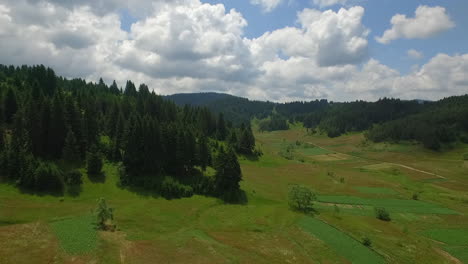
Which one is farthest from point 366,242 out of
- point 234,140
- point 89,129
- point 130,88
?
point 130,88

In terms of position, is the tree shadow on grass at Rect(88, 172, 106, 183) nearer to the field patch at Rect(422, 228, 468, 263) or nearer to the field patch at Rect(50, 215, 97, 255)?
the field patch at Rect(50, 215, 97, 255)

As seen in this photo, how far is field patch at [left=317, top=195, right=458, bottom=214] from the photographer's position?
271 feet

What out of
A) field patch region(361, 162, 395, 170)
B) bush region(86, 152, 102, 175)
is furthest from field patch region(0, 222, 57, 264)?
field patch region(361, 162, 395, 170)

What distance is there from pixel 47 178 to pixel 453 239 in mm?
90851

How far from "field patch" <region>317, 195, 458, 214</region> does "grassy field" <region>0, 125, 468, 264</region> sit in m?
0.33

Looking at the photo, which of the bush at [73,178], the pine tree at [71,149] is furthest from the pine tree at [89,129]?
the bush at [73,178]

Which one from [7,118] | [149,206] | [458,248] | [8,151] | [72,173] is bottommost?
[458,248]

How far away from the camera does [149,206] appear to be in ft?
211

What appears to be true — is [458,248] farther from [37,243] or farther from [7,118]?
[7,118]

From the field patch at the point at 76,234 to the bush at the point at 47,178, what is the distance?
19.2 m

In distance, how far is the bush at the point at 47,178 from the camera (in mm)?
63500

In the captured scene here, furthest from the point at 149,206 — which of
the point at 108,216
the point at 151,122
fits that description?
the point at 151,122

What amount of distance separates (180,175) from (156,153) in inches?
382

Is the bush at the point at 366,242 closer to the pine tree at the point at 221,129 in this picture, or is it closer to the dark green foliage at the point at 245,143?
the dark green foliage at the point at 245,143
